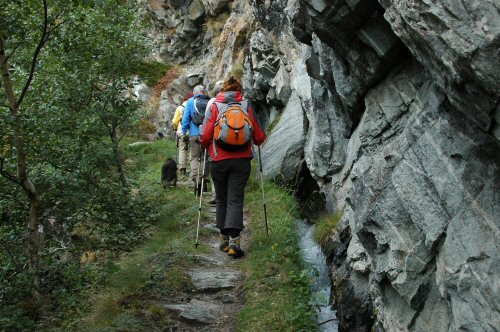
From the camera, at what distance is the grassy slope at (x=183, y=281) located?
22.8 feet

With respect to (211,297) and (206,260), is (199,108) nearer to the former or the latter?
(206,260)

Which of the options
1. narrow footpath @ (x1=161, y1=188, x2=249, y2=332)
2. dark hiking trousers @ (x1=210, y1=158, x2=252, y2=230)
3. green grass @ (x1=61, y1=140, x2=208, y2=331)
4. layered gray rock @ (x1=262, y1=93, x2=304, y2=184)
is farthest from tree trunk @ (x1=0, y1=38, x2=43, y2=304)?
layered gray rock @ (x1=262, y1=93, x2=304, y2=184)

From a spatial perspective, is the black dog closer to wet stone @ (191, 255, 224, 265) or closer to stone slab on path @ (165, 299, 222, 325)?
wet stone @ (191, 255, 224, 265)

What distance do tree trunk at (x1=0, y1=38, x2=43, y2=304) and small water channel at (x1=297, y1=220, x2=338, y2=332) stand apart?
4.18 m

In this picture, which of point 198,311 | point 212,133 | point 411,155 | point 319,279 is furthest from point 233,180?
point 411,155

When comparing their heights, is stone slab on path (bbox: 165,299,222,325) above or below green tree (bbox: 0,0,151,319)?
below

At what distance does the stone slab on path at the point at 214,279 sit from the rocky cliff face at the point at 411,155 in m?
1.63

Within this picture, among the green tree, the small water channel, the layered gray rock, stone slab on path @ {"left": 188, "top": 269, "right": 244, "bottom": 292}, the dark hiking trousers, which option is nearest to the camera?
the green tree

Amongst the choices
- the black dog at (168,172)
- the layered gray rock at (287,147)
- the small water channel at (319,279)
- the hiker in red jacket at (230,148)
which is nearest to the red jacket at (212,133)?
the hiker in red jacket at (230,148)

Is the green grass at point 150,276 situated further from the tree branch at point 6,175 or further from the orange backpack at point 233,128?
the orange backpack at point 233,128

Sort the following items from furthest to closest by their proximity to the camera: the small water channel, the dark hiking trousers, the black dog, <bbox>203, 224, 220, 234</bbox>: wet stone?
the black dog < <bbox>203, 224, 220, 234</bbox>: wet stone < the dark hiking trousers < the small water channel

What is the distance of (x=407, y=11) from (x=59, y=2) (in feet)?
17.7

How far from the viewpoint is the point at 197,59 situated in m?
33.8

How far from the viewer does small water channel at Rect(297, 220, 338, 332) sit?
787cm
